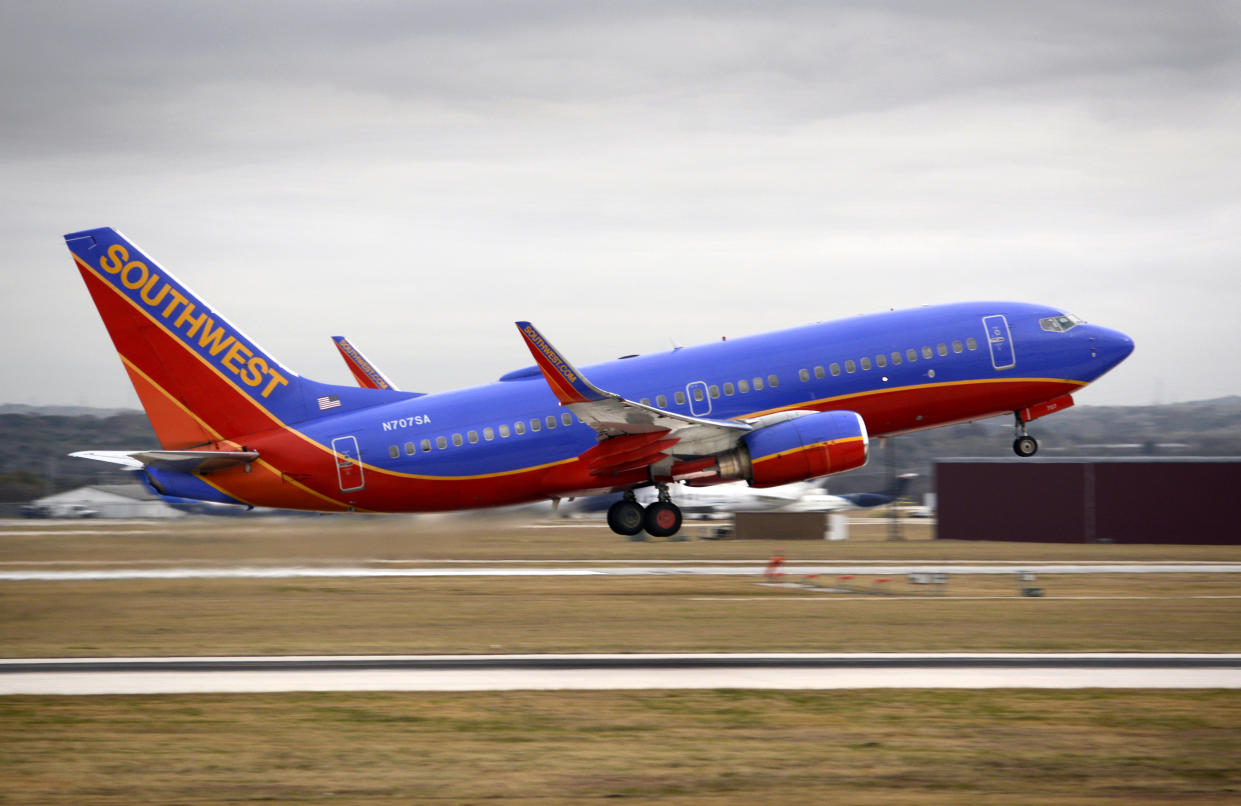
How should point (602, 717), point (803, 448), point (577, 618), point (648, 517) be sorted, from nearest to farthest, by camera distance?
Result: point (602, 717), point (577, 618), point (803, 448), point (648, 517)

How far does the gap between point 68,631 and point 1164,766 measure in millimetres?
25212

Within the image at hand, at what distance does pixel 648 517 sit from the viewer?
3950cm

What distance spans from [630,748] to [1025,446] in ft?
87.4

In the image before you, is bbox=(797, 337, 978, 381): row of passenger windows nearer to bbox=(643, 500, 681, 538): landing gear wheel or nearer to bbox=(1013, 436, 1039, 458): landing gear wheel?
bbox=(1013, 436, 1039, 458): landing gear wheel

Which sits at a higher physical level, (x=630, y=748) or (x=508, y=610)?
(x=630, y=748)

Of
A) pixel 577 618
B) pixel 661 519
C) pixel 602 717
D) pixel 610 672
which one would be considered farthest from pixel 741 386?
pixel 602 717

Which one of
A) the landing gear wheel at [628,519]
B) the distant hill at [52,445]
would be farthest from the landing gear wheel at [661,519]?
the distant hill at [52,445]

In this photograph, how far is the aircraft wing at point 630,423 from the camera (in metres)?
35.3

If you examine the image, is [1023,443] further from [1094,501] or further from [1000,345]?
[1094,501]

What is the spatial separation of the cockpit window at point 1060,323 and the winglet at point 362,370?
75.5 feet

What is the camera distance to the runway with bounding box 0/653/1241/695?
2300 cm

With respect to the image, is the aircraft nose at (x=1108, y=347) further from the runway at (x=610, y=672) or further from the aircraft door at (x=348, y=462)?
the aircraft door at (x=348, y=462)

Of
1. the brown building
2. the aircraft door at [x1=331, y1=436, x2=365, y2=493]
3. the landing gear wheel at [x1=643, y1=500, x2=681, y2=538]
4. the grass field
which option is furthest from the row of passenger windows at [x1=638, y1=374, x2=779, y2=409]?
the brown building

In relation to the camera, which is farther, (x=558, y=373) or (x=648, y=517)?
(x=648, y=517)
